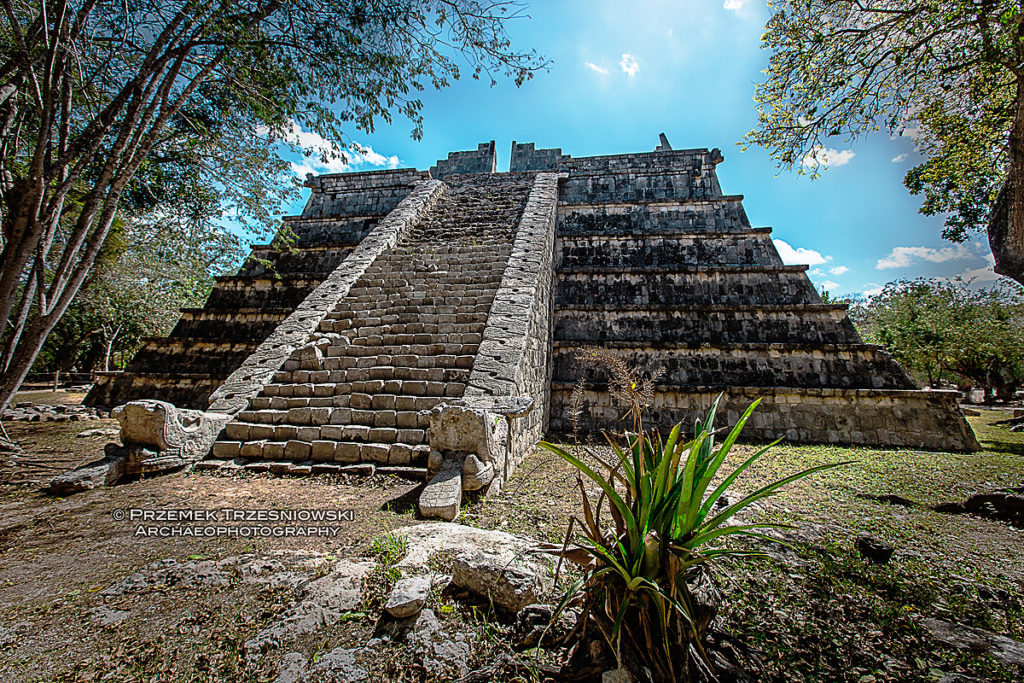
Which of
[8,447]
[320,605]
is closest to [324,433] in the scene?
[320,605]

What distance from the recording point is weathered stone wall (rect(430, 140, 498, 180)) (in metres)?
14.8

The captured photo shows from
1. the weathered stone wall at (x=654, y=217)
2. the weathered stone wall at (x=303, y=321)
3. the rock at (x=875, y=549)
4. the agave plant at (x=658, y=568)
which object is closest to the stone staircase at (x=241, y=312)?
the weathered stone wall at (x=303, y=321)

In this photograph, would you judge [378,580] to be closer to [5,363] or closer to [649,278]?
[5,363]

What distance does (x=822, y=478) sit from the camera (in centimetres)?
481

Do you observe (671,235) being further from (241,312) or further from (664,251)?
(241,312)

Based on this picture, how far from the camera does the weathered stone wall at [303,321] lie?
5.63 m

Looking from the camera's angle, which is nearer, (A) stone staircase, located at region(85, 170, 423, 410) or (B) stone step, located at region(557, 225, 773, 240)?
(A) stone staircase, located at region(85, 170, 423, 410)

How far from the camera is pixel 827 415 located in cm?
702

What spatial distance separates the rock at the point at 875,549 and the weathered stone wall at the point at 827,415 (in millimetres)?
4195

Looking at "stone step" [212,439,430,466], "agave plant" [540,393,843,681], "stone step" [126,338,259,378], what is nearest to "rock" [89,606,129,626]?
"agave plant" [540,393,843,681]

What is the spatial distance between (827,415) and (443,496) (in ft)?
24.1

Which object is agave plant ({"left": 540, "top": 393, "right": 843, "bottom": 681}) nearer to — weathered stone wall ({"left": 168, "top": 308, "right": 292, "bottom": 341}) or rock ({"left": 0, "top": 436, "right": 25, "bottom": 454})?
rock ({"left": 0, "top": 436, "right": 25, "bottom": 454})

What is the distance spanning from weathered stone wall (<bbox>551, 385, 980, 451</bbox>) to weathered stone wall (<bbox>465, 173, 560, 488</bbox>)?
137cm

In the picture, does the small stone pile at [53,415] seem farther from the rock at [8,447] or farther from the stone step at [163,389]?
the rock at [8,447]
